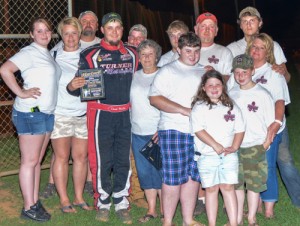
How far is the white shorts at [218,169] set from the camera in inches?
198

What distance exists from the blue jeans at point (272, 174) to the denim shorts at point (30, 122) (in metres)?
2.24

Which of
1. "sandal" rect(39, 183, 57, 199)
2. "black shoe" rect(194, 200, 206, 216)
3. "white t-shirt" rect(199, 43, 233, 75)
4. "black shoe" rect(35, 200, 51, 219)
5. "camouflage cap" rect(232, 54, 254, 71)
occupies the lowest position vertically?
"black shoe" rect(194, 200, 206, 216)

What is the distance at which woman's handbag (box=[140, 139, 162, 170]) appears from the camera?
5.44 metres

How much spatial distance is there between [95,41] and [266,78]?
205 cm

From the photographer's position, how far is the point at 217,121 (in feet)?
16.3

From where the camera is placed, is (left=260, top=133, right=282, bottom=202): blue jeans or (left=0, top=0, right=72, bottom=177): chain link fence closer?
(left=260, top=133, right=282, bottom=202): blue jeans

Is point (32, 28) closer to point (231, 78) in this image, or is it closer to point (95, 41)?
point (95, 41)

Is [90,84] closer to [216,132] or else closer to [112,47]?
[112,47]

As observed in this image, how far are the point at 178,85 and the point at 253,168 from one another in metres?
1.07

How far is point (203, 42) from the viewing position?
225 inches

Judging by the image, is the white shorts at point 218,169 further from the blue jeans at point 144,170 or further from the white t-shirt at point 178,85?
the blue jeans at point 144,170

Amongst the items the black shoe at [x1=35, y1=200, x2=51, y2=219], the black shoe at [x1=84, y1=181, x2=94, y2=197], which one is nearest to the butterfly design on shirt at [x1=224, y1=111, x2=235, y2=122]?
the black shoe at [x1=35, y1=200, x2=51, y2=219]

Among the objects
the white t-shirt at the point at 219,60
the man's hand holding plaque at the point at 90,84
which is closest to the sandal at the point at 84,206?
the man's hand holding plaque at the point at 90,84

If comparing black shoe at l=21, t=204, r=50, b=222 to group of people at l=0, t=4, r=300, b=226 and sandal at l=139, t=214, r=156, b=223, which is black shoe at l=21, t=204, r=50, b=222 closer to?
group of people at l=0, t=4, r=300, b=226
